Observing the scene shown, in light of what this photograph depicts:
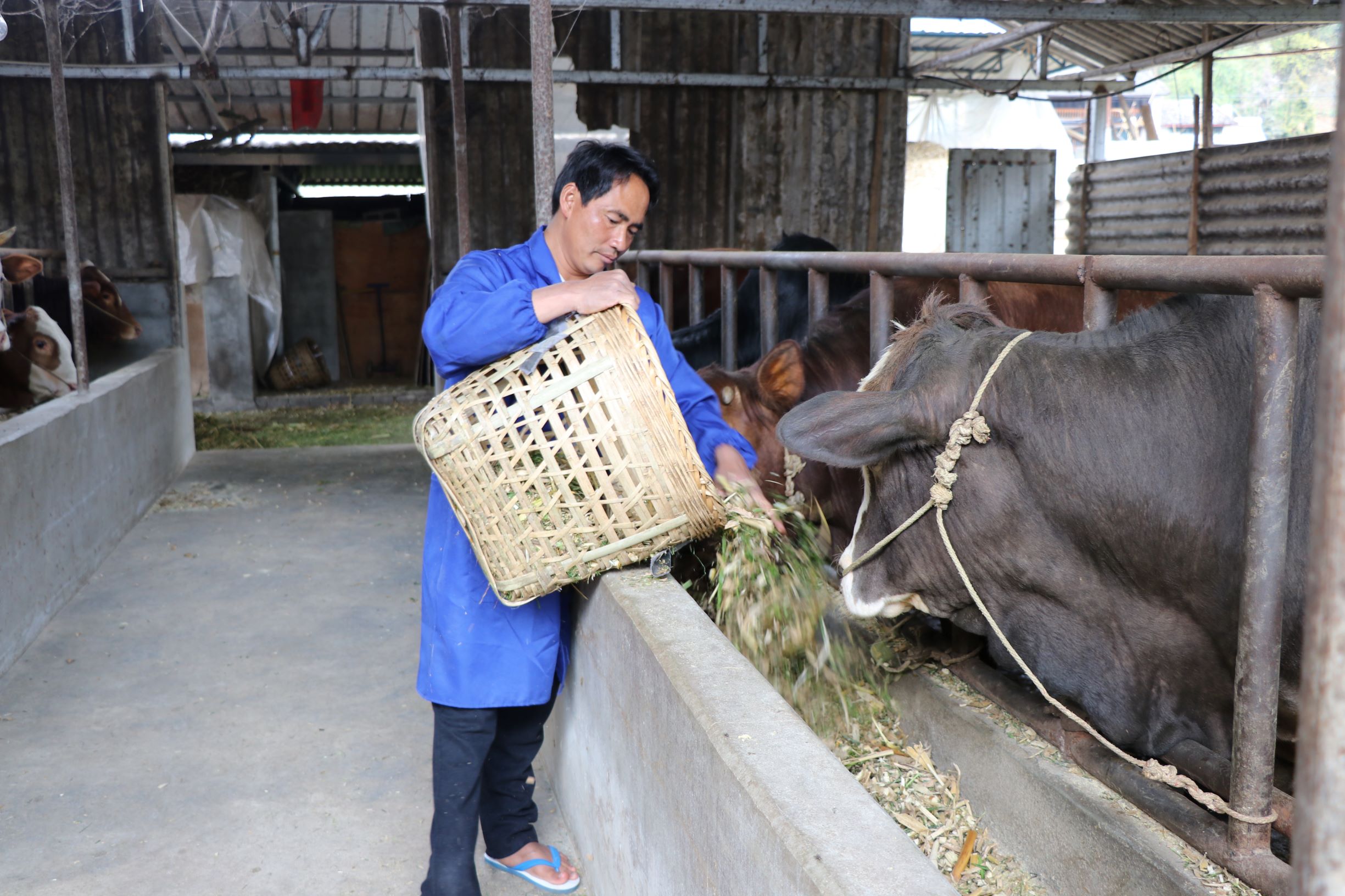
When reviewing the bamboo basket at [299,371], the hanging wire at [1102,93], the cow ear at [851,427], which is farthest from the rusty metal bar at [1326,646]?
the bamboo basket at [299,371]

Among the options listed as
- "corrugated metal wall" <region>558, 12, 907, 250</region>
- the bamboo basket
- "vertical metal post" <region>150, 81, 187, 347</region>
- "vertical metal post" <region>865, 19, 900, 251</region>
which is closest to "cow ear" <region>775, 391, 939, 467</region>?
"corrugated metal wall" <region>558, 12, 907, 250</region>

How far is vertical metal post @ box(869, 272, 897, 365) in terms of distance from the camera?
2.85 metres

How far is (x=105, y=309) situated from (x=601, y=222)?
7.36m

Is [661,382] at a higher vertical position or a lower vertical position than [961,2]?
lower

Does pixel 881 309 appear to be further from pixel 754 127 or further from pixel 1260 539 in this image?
pixel 754 127

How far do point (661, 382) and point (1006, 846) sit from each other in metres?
1.18

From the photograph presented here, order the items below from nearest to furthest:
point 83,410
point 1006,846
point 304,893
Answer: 1. point 1006,846
2. point 304,893
3. point 83,410

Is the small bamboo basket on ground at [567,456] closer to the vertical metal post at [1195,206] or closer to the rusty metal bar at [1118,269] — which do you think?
the rusty metal bar at [1118,269]

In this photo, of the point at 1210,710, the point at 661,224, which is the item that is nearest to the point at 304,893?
the point at 1210,710

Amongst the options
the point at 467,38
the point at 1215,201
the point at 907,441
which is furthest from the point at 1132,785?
the point at 467,38

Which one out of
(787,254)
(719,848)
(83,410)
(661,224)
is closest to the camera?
(719,848)

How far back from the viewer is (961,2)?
19.2 ft

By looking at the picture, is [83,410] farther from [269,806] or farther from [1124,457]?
[1124,457]

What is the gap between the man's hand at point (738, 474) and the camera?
2461mm
